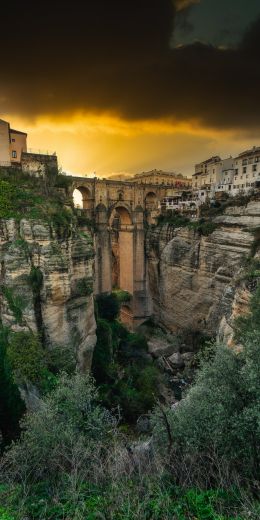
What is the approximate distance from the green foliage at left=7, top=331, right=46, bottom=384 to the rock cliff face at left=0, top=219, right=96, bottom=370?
862mm

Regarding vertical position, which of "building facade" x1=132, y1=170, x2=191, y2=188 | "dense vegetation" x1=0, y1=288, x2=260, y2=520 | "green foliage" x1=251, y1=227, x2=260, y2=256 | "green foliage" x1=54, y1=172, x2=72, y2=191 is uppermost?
"building facade" x1=132, y1=170, x2=191, y2=188

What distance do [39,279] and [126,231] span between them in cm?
2003

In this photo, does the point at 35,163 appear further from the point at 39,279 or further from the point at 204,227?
the point at 204,227

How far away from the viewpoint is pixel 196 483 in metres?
5.53

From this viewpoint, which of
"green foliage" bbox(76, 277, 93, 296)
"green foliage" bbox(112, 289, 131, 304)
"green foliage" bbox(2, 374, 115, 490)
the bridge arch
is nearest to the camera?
"green foliage" bbox(2, 374, 115, 490)

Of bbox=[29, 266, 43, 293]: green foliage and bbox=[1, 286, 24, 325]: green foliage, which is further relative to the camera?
bbox=[29, 266, 43, 293]: green foliage

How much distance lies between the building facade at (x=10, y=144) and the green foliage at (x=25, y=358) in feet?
36.2

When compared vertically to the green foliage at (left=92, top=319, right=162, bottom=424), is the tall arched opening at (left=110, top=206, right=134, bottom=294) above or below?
above

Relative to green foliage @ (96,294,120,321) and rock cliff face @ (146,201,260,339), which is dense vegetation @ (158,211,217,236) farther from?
green foliage @ (96,294,120,321)

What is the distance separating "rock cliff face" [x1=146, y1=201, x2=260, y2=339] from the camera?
70.1 feet

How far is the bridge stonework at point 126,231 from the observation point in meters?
27.8

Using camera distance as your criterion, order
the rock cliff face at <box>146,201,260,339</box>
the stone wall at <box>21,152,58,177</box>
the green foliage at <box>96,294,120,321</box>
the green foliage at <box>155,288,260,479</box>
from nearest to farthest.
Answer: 1. the green foliage at <box>155,288,260,479</box>
2. the stone wall at <box>21,152,58,177</box>
3. the rock cliff face at <box>146,201,260,339</box>
4. the green foliage at <box>96,294,120,321</box>

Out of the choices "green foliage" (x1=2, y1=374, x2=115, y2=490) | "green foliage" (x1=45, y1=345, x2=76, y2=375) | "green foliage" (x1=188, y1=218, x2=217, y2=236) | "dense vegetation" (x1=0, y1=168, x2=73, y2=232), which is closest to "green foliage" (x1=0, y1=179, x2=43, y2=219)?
"dense vegetation" (x1=0, y1=168, x2=73, y2=232)

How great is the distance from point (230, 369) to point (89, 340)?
923 cm
